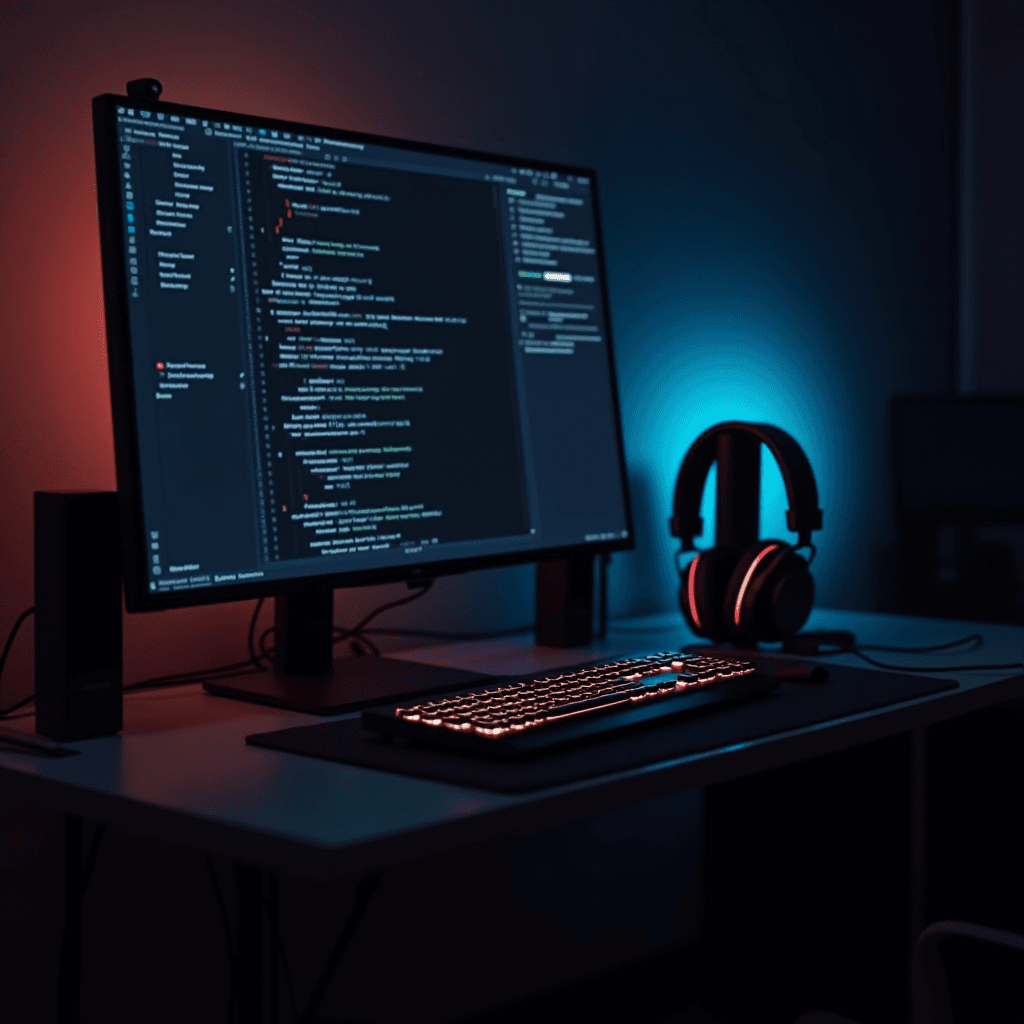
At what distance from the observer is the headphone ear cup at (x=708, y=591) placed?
1543 millimetres

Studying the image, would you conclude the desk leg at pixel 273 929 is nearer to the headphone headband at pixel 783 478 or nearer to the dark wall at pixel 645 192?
the dark wall at pixel 645 192

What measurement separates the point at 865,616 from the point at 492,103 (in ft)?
3.06

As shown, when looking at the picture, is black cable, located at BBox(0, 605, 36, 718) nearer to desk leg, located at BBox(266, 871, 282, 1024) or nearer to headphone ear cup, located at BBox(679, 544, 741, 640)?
desk leg, located at BBox(266, 871, 282, 1024)

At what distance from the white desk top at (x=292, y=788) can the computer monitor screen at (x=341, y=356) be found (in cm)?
13

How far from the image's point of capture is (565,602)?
1.56m

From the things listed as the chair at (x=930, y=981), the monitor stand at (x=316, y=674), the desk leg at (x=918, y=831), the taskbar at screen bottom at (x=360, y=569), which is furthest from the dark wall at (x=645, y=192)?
the chair at (x=930, y=981)

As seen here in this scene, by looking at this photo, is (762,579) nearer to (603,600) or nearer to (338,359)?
(603,600)

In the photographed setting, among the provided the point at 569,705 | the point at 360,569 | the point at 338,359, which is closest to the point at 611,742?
the point at 569,705

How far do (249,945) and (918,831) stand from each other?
0.94m

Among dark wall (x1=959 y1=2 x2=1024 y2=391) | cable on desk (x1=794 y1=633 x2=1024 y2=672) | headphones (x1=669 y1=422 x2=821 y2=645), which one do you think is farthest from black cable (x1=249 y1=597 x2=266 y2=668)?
dark wall (x1=959 y1=2 x2=1024 y2=391)

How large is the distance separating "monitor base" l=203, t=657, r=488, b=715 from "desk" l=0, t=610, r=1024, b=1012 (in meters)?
0.02

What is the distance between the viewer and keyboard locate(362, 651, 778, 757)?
984 millimetres

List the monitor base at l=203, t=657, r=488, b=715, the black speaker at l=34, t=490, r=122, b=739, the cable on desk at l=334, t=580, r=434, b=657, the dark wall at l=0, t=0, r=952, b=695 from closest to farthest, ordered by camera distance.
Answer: the black speaker at l=34, t=490, r=122, b=739 < the monitor base at l=203, t=657, r=488, b=715 < the dark wall at l=0, t=0, r=952, b=695 < the cable on desk at l=334, t=580, r=434, b=657

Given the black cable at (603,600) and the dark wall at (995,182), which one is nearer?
the black cable at (603,600)
